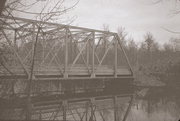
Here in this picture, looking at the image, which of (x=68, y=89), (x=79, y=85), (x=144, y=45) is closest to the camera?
(x=68, y=89)

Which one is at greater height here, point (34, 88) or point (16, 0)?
point (16, 0)

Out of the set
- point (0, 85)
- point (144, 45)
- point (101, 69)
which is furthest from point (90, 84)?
point (144, 45)

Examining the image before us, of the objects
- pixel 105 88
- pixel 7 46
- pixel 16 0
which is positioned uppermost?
pixel 16 0

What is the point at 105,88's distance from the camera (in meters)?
24.7

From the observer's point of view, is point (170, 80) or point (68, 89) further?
point (170, 80)

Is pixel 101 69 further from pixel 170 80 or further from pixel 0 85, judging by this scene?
pixel 0 85

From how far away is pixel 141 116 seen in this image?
1119 cm

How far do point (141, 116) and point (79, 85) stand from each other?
12.7 meters

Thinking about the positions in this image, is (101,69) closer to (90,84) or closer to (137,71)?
(90,84)

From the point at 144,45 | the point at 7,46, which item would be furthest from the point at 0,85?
the point at 144,45

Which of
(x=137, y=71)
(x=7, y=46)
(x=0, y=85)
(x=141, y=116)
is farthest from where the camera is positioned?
(x=137, y=71)

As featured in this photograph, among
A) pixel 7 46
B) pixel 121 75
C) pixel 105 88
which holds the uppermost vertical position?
A: pixel 7 46

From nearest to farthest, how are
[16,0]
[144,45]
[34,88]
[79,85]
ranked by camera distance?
[16,0] < [34,88] < [79,85] < [144,45]

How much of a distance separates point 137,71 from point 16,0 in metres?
27.0
